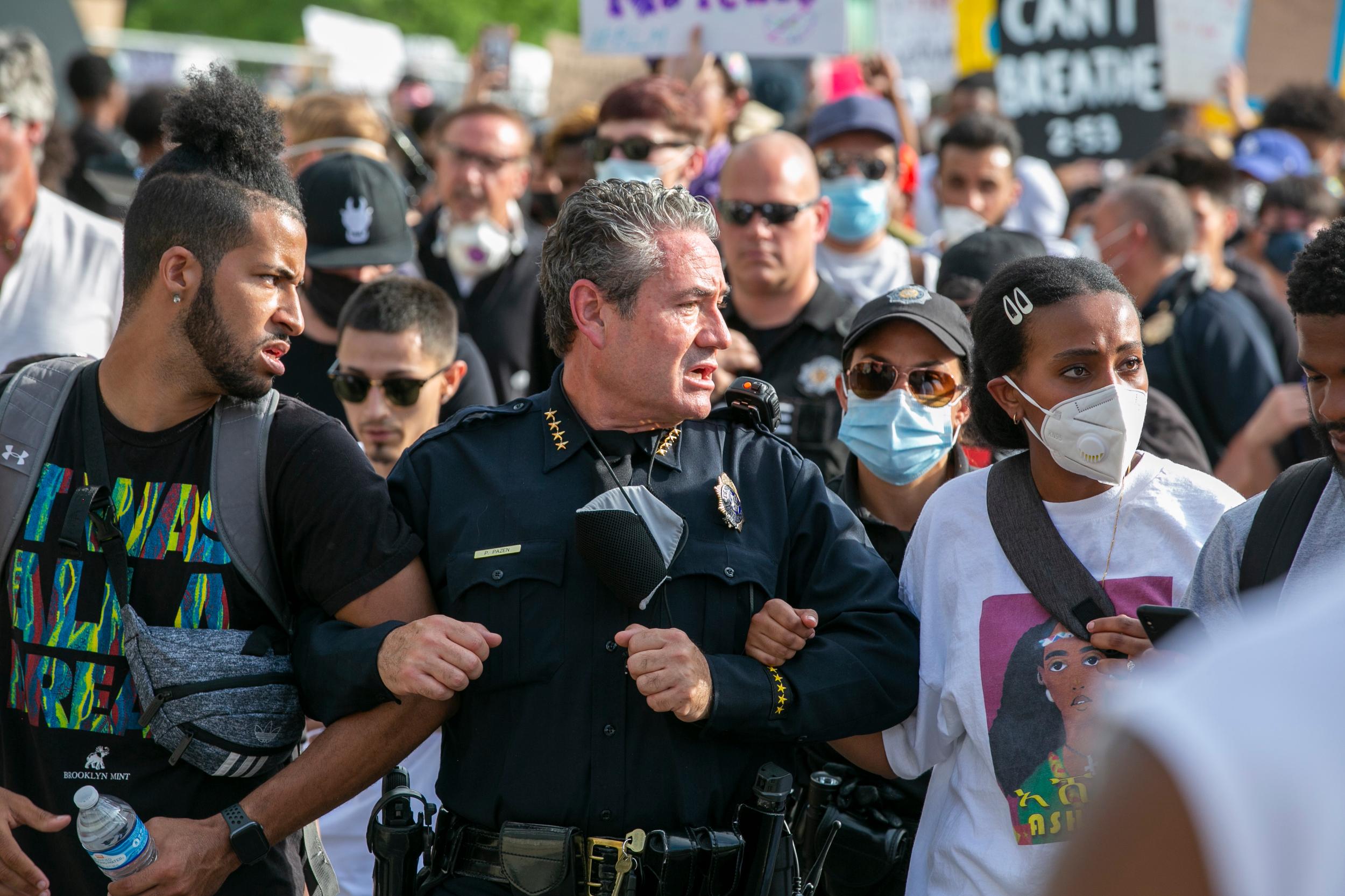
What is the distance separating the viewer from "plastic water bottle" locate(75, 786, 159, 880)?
2.63 m

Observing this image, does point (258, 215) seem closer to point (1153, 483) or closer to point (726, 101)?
point (1153, 483)

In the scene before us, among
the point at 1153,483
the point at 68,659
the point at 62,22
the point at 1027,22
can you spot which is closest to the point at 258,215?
the point at 68,659

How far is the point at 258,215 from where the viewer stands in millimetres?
2936

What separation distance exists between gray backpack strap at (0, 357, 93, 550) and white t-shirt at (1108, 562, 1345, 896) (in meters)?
2.54

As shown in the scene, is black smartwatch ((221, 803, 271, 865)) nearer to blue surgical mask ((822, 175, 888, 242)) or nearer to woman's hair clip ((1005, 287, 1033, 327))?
woman's hair clip ((1005, 287, 1033, 327))

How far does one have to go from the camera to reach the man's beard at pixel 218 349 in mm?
2875

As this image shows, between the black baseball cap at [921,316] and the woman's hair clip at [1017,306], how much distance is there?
40cm

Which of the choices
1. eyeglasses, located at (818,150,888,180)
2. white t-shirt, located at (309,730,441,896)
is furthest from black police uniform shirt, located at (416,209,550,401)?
white t-shirt, located at (309,730,441,896)

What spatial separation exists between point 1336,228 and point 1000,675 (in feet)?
3.83

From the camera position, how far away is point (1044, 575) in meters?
3.01

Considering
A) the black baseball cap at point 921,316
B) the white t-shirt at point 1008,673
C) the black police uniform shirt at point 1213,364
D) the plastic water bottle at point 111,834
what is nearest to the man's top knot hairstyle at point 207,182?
the plastic water bottle at point 111,834

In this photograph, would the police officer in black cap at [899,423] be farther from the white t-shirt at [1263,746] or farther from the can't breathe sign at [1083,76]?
the can't breathe sign at [1083,76]

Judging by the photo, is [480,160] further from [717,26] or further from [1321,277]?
[1321,277]

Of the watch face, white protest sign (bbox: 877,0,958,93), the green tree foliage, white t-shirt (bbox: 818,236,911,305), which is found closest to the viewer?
the watch face
